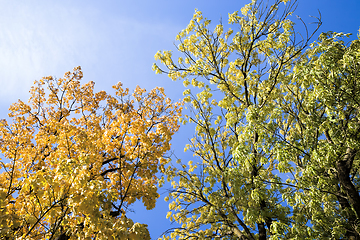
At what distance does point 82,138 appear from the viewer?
20.4 ft

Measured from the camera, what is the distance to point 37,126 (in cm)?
1000

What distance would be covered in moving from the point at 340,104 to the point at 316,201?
2492mm

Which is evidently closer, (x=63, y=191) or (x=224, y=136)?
(x=63, y=191)

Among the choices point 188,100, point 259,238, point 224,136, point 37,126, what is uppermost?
point 37,126

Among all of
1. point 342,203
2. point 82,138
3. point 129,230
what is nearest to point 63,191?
point 129,230

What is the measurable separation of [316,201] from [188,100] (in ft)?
18.4

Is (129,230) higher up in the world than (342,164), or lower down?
lower down

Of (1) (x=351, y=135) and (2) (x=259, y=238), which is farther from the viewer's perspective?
(2) (x=259, y=238)

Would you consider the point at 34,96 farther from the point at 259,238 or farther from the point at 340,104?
the point at 340,104

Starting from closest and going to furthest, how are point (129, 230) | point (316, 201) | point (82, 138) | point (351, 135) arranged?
point (129, 230) < point (316, 201) < point (351, 135) < point (82, 138)

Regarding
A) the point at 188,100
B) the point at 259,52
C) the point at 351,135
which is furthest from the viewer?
the point at 259,52

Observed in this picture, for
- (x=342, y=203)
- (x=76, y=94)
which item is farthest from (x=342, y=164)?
(x=76, y=94)

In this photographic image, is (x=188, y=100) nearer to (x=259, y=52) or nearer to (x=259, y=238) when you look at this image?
(x=259, y=52)

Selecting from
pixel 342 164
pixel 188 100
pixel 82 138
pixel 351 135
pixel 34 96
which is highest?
pixel 34 96
